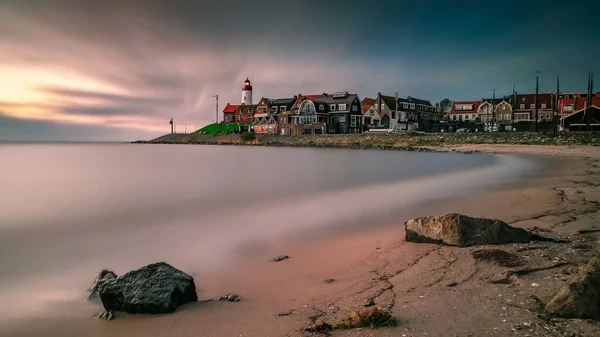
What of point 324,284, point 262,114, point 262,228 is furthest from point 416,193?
point 262,114

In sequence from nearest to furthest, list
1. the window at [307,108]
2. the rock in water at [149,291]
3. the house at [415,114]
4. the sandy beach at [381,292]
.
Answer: the sandy beach at [381,292] → the rock in water at [149,291] → the window at [307,108] → the house at [415,114]

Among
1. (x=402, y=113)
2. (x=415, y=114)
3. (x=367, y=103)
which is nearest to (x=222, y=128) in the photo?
(x=367, y=103)

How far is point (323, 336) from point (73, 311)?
344 centimetres

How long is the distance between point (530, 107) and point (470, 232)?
310 feet

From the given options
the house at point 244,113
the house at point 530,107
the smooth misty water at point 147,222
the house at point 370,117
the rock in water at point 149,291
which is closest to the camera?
the rock in water at point 149,291

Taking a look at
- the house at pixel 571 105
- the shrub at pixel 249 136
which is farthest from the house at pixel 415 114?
the shrub at pixel 249 136

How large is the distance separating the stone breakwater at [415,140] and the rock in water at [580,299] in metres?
44.9

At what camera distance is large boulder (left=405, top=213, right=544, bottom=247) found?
238 inches

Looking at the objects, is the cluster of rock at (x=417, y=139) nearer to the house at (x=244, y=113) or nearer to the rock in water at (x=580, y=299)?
the house at (x=244, y=113)

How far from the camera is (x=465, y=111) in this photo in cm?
9606

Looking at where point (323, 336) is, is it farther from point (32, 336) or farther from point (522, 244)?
point (522, 244)

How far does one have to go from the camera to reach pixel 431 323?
3.73m

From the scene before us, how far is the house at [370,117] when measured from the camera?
83.2 m

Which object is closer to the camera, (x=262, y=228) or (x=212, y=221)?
(x=262, y=228)
